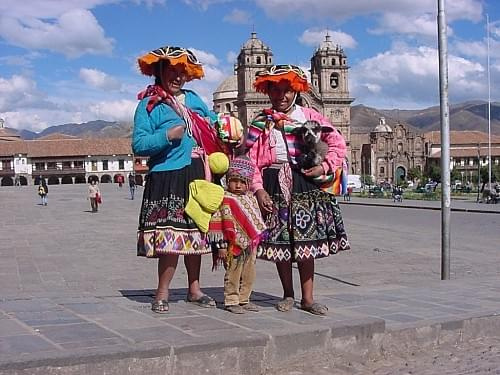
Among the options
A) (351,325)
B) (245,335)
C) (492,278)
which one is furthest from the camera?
(492,278)

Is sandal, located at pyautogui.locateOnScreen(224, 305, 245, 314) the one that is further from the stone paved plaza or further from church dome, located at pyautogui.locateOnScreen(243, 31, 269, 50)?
church dome, located at pyautogui.locateOnScreen(243, 31, 269, 50)

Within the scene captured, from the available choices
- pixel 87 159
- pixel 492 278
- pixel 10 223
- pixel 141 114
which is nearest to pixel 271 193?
pixel 141 114

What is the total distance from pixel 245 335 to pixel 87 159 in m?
93.0

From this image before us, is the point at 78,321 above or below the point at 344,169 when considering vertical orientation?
below

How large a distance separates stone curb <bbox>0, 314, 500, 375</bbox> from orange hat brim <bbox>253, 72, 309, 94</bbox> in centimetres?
177

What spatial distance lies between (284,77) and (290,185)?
805 mm

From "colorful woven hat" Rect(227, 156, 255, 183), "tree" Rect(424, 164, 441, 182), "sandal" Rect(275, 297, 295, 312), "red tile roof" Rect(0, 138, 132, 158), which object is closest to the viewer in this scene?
"colorful woven hat" Rect(227, 156, 255, 183)

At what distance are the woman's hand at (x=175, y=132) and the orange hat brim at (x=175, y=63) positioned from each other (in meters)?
0.46

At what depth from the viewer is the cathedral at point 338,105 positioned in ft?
328

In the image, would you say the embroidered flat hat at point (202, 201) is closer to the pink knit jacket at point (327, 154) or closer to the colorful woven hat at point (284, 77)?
the pink knit jacket at point (327, 154)

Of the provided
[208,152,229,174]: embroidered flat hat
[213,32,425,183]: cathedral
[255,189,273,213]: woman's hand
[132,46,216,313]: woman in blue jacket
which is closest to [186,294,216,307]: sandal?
[132,46,216,313]: woman in blue jacket

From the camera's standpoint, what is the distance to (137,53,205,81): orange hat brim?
17.2 ft

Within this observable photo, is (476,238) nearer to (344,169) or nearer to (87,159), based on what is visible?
(344,169)

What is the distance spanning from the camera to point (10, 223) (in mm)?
21719
